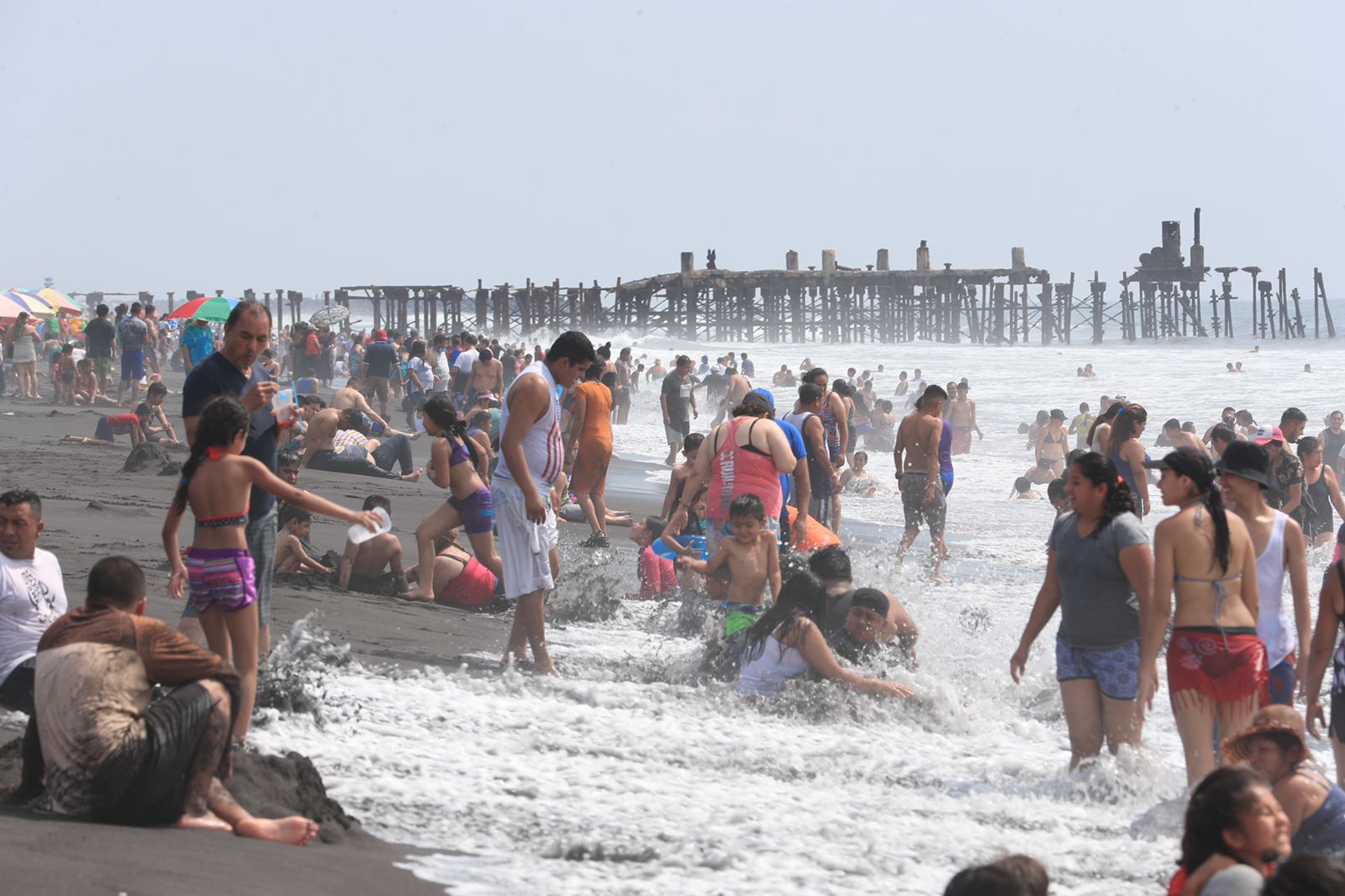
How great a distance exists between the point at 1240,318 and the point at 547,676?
13408cm

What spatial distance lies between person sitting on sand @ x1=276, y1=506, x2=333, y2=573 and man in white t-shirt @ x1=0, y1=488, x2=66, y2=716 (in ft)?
11.9

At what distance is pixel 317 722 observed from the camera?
5648 millimetres

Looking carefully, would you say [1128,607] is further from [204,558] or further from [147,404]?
[147,404]

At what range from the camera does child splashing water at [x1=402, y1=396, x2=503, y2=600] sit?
856 centimetres

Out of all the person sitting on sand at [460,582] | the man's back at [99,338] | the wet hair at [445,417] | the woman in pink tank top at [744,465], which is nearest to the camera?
the woman in pink tank top at [744,465]

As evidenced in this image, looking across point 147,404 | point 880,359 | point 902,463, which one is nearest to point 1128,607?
point 902,463

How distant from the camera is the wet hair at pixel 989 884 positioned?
296 cm

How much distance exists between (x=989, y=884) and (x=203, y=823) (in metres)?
2.36

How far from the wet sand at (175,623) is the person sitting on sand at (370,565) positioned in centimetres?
16

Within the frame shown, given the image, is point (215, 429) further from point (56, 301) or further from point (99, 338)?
point (56, 301)

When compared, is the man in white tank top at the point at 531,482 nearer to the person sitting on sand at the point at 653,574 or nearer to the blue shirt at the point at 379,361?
the person sitting on sand at the point at 653,574

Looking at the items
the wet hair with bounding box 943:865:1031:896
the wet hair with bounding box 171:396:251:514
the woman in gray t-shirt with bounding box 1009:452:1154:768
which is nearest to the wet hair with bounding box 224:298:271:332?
the wet hair with bounding box 171:396:251:514

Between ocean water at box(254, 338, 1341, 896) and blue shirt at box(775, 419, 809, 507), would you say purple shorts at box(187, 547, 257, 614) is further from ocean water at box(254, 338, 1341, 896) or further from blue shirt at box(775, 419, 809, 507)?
blue shirt at box(775, 419, 809, 507)

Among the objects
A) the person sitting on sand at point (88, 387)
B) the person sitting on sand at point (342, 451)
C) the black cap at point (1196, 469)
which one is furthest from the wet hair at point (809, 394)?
the person sitting on sand at point (88, 387)
